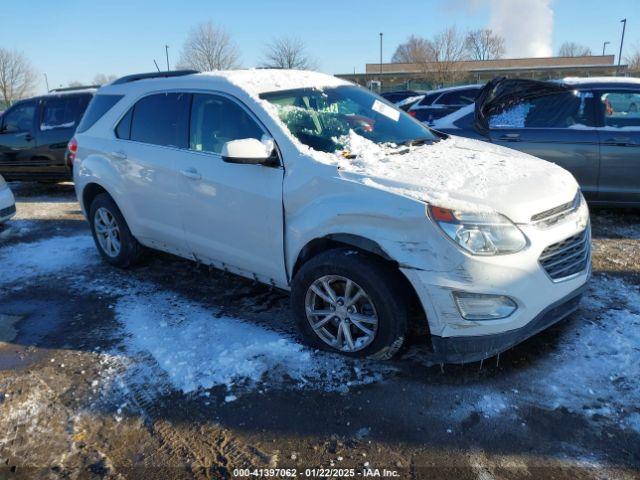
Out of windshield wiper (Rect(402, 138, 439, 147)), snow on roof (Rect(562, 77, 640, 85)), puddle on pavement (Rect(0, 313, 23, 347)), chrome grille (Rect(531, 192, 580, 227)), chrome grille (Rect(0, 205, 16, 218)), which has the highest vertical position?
snow on roof (Rect(562, 77, 640, 85))

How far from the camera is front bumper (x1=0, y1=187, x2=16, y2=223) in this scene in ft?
22.2

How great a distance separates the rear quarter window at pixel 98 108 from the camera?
16.3 ft

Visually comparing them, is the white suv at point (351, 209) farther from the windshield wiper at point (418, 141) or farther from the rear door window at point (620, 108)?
the rear door window at point (620, 108)

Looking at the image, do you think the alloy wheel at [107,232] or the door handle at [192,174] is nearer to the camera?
the door handle at [192,174]

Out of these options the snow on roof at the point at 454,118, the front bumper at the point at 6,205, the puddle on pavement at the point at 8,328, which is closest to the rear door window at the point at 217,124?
the puddle on pavement at the point at 8,328

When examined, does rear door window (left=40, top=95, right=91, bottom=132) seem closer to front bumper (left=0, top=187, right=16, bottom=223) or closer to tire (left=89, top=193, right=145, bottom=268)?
front bumper (left=0, top=187, right=16, bottom=223)

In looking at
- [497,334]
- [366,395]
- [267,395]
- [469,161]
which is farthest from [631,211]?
[267,395]

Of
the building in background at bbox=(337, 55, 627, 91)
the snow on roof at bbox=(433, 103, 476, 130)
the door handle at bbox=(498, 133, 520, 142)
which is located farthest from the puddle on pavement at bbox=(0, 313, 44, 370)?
the building in background at bbox=(337, 55, 627, 91)

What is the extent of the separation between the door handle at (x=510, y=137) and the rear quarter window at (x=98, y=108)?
428cm

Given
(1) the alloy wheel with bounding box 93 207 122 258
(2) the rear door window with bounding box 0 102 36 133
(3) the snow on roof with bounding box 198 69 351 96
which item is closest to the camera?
(3) the snow on roof with bounding box 198 69 351 96

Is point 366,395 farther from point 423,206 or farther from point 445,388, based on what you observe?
point 423,206

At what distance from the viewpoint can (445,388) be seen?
9.82ft

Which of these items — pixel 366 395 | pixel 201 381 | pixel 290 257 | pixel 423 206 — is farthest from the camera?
pixel 290 257

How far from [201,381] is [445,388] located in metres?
1.46
